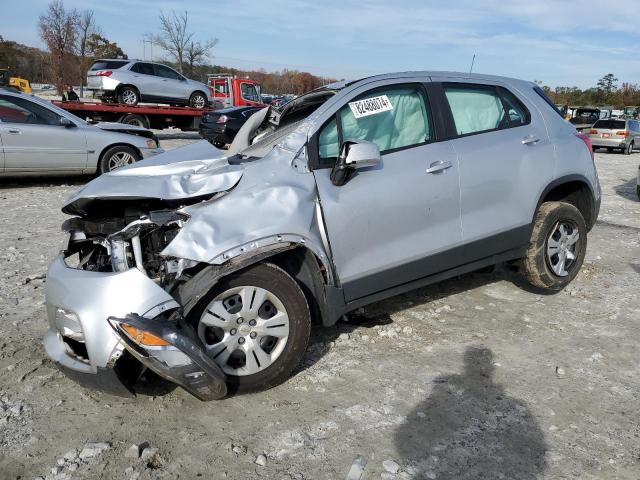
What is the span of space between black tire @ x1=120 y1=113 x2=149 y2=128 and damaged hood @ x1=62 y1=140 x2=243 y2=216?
14.3 metres

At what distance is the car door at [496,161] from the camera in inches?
165

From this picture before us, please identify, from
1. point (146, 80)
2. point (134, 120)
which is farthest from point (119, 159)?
point (146, 80)

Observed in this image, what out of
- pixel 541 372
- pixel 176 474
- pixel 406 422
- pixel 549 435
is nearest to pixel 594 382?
pixel 541 372

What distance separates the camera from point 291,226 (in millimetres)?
3350

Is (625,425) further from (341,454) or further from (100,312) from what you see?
(100,312)

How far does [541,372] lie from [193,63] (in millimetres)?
48076

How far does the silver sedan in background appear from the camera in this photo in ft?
30.9

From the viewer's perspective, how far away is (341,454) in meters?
2.84

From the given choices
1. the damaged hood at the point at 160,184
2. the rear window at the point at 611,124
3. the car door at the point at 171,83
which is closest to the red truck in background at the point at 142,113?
the car door at the point at 171,83

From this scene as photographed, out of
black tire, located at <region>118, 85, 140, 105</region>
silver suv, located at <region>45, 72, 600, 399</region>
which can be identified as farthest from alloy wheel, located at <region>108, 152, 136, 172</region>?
black tire, located at <region>118, 85, 140, 105</region>

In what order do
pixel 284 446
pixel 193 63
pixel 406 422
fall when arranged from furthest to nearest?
pixel 193 63 < pixel 406 422 < pixel 284 446

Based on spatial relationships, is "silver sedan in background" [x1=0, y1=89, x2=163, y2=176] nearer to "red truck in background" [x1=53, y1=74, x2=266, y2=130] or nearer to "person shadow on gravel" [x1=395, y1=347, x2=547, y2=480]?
"red truck in background" [x1=53, y1=74, x2=266, y2=130]

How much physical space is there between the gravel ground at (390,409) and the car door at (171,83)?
48.4 feet

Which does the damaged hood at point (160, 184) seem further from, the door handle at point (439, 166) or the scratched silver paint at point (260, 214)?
the door handle at point (439, 166)
